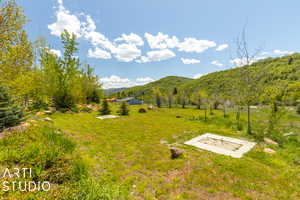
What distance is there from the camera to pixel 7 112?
4.84 m

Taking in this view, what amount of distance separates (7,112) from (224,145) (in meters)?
8.52

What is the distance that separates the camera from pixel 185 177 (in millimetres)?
3113

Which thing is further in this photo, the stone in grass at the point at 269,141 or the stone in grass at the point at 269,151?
the stone in grass at the point at 269,141

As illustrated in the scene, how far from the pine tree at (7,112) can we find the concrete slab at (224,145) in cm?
707

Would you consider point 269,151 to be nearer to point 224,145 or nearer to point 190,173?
point 224,145

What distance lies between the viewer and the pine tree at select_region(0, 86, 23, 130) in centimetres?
477

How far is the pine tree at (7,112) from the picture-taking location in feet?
15.6

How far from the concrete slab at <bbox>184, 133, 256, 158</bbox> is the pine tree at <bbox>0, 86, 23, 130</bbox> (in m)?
7.07

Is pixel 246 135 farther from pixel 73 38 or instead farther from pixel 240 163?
pixel 73 38

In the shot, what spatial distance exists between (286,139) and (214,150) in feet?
12.5

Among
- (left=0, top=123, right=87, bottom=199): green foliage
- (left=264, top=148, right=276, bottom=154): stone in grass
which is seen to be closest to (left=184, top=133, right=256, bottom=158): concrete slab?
(left=264, top=148, right=276, bottom=154): stone in grass

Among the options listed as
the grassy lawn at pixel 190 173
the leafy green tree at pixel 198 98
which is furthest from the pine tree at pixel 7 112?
the leafy green tree at pixel 198 98

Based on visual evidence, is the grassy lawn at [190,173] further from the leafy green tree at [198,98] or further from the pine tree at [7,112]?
the leafy green tree at [198,98]

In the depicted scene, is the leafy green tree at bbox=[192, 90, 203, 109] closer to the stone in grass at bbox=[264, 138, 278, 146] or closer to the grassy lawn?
the stone in grass at bbox=[264, 138, 278, 146]
